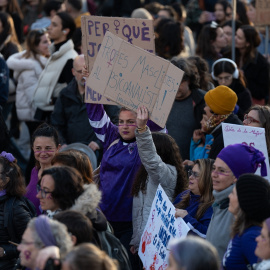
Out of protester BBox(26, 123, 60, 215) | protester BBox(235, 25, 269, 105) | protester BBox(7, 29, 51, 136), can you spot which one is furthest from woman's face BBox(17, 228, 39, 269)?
protester BBox(235, 25, 269, 105)

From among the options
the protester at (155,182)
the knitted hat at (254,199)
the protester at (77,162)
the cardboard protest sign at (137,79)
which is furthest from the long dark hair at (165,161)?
the knitted hat at (254,199)

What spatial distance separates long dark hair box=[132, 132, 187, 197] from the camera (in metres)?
6.27

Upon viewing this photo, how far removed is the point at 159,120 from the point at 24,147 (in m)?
5.68

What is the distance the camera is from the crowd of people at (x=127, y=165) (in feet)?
13.9

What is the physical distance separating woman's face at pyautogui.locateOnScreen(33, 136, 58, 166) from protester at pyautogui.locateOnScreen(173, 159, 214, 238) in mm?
1477

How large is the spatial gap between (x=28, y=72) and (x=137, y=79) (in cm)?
409

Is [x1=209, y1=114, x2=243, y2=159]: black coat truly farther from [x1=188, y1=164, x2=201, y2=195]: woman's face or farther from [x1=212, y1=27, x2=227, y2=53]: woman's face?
[x1=212, y1=27, x2=227, y2=53]: woman's face

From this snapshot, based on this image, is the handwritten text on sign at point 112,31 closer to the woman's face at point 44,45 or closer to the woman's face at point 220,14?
the woman's face at point 44,45

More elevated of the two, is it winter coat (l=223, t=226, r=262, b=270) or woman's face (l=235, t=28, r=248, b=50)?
winter coat (l=223, t=226, r=262, b=270)

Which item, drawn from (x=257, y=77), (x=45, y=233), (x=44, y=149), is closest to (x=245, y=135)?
(x=44, y=149)

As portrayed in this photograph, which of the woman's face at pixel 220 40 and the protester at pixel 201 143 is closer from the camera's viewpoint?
the protester at pixel 201 143

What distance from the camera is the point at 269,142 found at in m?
6.20

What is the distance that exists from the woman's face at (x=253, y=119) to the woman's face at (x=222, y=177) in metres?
1.25

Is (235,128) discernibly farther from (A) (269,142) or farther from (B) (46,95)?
(B) (46,95)
